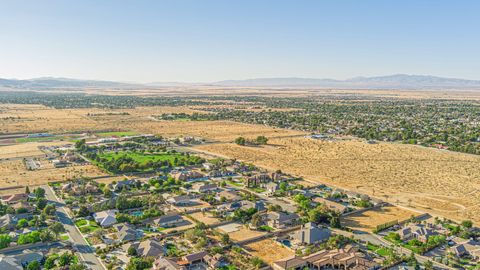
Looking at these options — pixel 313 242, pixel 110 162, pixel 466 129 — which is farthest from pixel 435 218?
pixel 466 129

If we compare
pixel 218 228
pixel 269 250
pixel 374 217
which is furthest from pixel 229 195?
pixel 374 217

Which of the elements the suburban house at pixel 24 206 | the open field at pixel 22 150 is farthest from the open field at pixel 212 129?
the suburban house at pixel 24 206

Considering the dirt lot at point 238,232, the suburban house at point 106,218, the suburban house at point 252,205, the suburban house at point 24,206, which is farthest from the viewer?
the suburban house at point 252,205

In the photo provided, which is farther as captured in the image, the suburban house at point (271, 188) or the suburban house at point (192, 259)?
the suburban house at point (271, 188)

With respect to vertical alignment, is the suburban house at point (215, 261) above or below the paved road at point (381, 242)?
above

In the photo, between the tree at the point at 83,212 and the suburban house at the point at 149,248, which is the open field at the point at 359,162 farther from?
the suburban house at the point at 149,248

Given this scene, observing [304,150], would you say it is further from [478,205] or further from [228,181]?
[478,205]

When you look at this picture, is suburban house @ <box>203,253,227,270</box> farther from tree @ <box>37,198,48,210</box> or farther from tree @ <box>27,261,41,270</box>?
tree @ <box>37,198,48,210</box>
